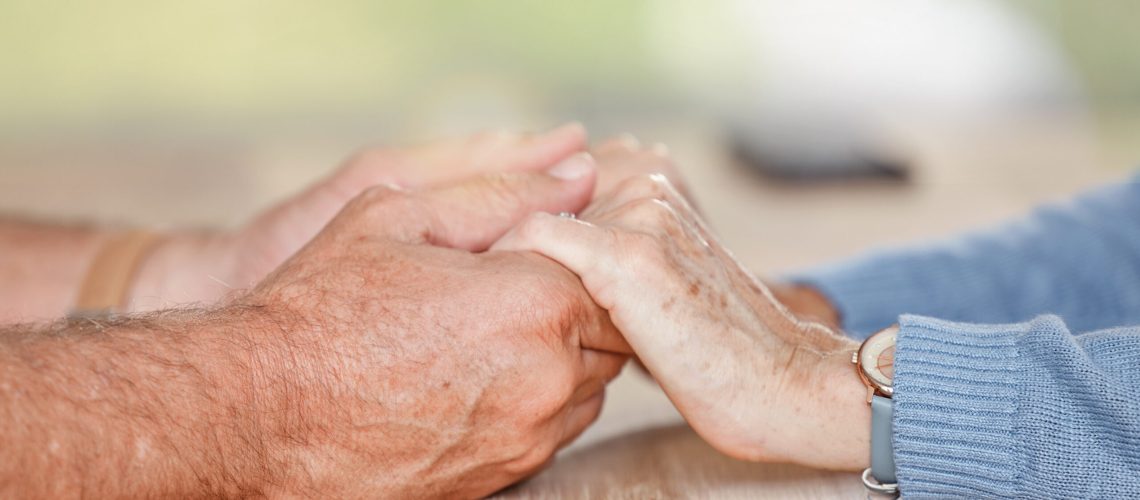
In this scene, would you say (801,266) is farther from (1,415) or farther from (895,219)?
(1,415)

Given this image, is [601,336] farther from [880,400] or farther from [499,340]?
[880,400]

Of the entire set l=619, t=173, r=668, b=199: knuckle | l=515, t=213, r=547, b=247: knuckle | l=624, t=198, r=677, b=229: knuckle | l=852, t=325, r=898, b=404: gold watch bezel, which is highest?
l=619, t=173, r=668, b=199: knuckle

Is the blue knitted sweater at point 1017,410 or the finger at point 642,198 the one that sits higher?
the finger at point 642,198

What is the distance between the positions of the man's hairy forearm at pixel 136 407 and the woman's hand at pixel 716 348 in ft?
0.91

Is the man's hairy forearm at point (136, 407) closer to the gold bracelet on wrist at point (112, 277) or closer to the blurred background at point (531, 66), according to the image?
the gold bracelet on wrist at point (112, 277)

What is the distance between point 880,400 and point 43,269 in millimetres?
986

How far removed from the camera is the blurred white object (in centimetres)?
357

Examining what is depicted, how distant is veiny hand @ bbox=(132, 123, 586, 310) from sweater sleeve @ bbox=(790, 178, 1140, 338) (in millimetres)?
394

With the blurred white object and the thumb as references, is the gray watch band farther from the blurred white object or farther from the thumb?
the blurred white object

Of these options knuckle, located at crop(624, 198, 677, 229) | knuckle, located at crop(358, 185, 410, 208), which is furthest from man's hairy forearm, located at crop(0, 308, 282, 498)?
knuckle, located at crop(624, 198, 677, 229)

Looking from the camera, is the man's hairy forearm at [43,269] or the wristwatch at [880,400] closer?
the wristwatch at [880,400]

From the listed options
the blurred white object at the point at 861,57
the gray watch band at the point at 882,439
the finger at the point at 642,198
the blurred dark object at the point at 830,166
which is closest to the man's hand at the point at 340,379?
the finger at the point at 642,198

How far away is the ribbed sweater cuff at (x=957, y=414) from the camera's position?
0.81 meters

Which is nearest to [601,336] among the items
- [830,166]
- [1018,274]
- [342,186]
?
[342,186]
